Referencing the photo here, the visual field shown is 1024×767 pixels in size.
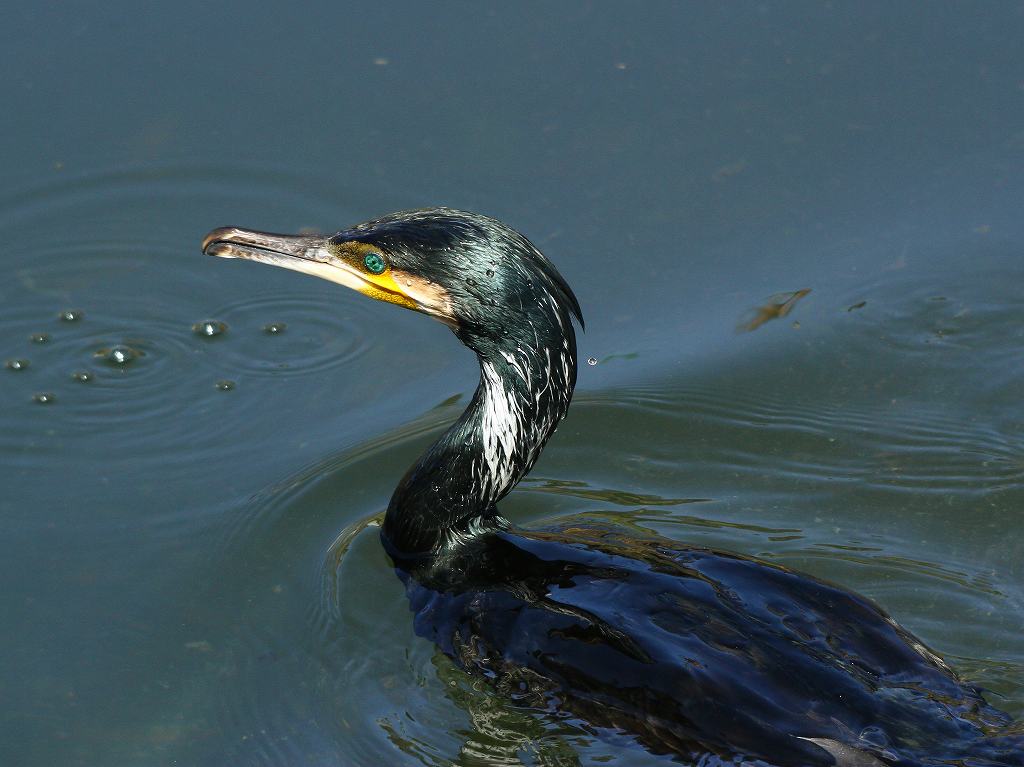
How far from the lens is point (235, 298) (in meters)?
7.95

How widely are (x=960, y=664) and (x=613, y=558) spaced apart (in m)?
1.43

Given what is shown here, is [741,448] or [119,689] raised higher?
[741,448]

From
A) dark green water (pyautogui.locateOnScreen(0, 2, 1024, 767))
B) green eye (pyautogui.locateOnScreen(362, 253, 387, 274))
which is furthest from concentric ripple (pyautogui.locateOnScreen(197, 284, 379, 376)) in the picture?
green eye (pyautogui.locateOnScreen(362, 253, 387, 274))

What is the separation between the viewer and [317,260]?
234 inches

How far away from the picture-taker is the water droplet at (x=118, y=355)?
24.9 ft

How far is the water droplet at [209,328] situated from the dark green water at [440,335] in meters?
0.11

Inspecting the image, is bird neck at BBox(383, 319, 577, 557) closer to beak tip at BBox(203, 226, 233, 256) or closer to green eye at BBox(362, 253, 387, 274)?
green eye at BBox(362, 253, 387, 274)

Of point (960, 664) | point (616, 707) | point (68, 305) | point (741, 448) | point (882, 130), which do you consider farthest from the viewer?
point (882, 130)

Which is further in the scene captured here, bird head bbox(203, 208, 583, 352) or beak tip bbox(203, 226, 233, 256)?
beak tip bbox(203, 226, 233, 256)

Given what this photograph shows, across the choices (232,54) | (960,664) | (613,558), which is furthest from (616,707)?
(232,54)

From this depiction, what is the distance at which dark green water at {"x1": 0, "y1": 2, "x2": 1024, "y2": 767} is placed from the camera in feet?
20.7

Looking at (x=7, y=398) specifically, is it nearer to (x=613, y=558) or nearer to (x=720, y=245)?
(x=613, y=558)

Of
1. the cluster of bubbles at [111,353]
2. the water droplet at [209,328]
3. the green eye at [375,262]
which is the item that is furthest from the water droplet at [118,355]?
the green eye at [375,262]

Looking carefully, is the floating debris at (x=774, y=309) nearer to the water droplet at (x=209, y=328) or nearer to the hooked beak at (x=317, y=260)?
the hooked beak at (x=317, y=260)
